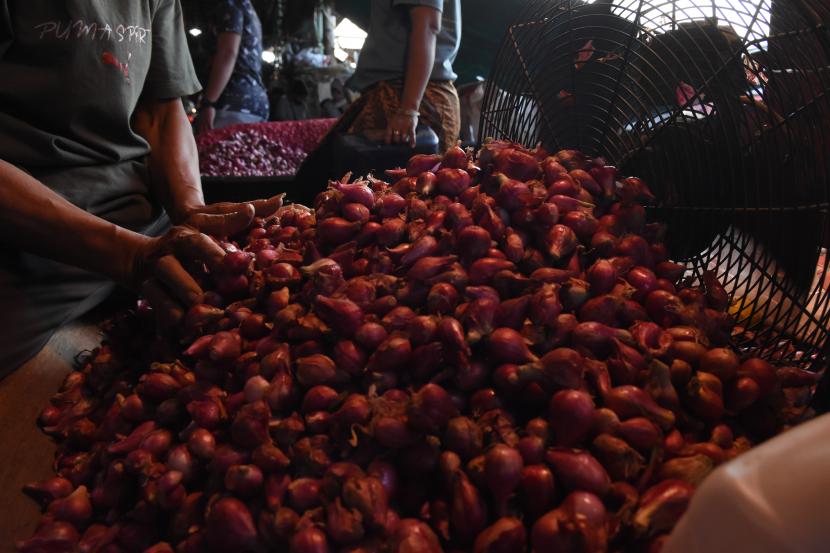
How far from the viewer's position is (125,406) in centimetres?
82

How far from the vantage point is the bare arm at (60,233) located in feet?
3.31

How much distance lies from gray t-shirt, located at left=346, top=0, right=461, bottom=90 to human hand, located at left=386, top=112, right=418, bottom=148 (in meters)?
0.19

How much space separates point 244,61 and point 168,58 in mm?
2290

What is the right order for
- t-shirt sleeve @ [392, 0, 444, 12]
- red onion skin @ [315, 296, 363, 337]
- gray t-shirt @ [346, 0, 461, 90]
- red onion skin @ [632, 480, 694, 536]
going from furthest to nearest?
gray t-shirt @ [346, 0, 461, 90] < t-shirt sleeve @ [392, 0, 444, 12] < red onion skin @ [315, 296, 363, 337] < red onion skin @ [632, 480, 694, 536]

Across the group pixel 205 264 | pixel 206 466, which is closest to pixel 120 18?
pixel 205 264

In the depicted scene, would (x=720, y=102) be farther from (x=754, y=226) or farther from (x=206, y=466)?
(x=206, y=466)

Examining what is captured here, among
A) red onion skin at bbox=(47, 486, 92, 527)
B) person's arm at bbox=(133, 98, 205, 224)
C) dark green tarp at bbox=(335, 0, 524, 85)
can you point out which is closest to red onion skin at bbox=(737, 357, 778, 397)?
red onion skin at bbox=(47, 486, 92, 527)

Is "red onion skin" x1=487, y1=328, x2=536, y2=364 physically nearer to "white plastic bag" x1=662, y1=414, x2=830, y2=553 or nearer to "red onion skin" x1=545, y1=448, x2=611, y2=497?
"red onion skin" x1=545, y1=448, x2=611, y2=497

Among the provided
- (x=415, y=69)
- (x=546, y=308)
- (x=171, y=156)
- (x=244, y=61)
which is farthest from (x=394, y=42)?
(x=546, y=308)

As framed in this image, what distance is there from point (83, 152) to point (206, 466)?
0.90 m

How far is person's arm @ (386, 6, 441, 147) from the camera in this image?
7.22ft

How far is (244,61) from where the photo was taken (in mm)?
3662

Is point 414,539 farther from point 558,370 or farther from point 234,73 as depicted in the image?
point 234,73

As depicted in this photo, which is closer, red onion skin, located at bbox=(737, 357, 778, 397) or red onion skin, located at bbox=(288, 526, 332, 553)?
red onion skin, located at bbox=(288, 526, 332, 553)
